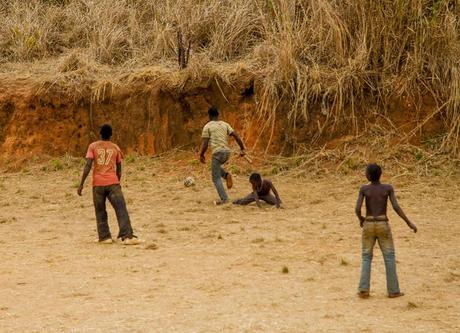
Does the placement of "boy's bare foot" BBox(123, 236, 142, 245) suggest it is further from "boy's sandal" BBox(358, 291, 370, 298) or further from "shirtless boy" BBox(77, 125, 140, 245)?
"boy's sandal" BBox(358, 291, 370, 298)

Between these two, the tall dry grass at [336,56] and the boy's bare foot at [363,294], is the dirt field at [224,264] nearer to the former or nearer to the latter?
the boy's bare foot at [363,294]

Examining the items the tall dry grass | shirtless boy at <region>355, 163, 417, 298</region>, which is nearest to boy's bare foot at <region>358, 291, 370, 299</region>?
shirtless boy at <region>355, 163, 417, 298</region>

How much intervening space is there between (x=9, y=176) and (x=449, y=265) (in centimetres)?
926

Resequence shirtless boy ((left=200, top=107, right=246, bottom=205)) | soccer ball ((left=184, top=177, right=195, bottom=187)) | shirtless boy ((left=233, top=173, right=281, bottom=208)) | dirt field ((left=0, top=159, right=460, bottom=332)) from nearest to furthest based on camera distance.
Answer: dirt field ((left=0, top=159, right=460, bottom=332))
shirtless boy ((left=233, top=173, right=281, bottom=208))
shirtless boy ((left=200, top=107, right=246, bottom=205))
soccer ball ((left=184, top=177, right=195, bottom=187))

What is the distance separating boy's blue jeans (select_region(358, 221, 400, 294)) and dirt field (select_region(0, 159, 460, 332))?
122 mm

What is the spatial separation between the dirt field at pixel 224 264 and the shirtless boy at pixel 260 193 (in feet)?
0.51

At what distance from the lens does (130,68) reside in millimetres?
16922

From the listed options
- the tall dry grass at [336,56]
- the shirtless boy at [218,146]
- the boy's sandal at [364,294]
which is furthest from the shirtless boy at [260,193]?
the boy's sandal at [364,294]

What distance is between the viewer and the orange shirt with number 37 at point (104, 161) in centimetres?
974

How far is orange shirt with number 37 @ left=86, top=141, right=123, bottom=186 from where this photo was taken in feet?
32.0

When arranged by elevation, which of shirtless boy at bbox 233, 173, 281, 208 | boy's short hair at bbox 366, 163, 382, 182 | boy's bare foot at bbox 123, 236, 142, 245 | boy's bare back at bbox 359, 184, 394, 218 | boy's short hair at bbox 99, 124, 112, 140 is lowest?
boy's bare foot at bbox 123, 236, 142, 245

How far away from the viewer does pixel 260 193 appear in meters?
12.1

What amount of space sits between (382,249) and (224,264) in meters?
2.03

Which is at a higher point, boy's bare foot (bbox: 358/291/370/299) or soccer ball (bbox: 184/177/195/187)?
soccer ball (bbox: 184/177/195/187)
